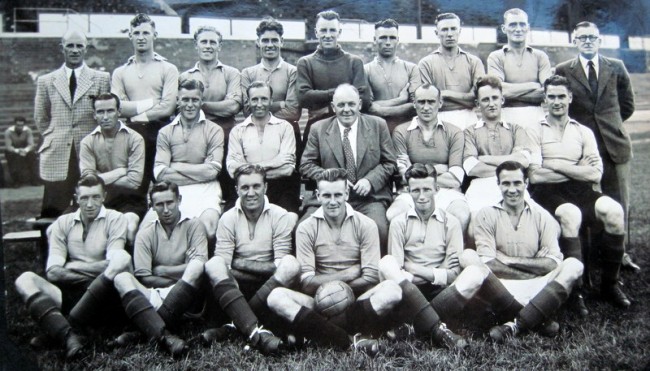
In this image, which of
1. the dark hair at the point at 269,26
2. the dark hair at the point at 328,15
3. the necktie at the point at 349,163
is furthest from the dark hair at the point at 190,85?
the necktie at the point at 349,163

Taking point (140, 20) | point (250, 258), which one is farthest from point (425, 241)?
point (140, 20)

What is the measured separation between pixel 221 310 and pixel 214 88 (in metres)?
1.60

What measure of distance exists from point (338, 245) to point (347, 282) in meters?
0.22

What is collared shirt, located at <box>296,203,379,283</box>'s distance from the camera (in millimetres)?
3379

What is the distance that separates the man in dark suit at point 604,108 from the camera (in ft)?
13.1

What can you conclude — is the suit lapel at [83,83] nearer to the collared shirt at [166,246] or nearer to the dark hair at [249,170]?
the collared shirt at [166,246]

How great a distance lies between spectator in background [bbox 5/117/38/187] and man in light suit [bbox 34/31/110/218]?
0.06 metres

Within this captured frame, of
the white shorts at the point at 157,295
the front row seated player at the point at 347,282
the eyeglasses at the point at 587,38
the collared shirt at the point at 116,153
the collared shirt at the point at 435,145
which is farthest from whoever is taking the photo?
the eyeglasses at the point at 587,38

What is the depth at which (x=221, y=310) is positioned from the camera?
11.1 ft

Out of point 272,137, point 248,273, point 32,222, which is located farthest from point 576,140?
point 32,222

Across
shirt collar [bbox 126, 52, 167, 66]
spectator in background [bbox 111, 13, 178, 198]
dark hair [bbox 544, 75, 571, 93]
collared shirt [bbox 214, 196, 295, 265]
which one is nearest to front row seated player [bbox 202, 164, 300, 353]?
collared shirt [bbox 214, 196, 295, 265]

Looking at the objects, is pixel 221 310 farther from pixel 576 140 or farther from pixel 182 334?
pixel 576 140

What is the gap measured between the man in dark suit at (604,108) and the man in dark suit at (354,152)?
1.42m

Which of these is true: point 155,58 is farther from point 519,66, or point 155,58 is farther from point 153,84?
point 519,66
